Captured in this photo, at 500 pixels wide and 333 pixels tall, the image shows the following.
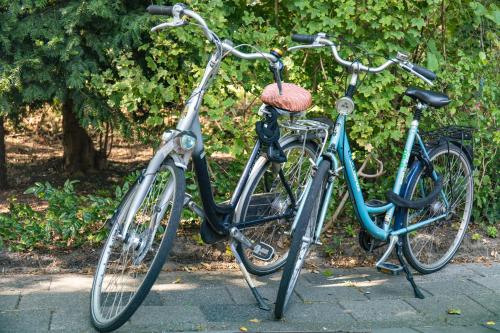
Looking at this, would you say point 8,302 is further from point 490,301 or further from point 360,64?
point 490,301

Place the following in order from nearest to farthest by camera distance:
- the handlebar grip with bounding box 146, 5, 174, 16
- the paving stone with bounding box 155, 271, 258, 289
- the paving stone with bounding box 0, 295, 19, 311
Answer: the handlebar grip with bounding box 146, 5, 174, 16 < the paving stone with bounding box 0, 295, 19, 311 < the paving stone with bounding box 155, 271, 258, 289

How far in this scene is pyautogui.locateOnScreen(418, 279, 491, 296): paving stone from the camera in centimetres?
471

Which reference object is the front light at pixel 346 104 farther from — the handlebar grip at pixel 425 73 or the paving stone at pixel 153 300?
the paving stone at pixel 153 300

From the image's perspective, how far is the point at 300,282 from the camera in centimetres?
477

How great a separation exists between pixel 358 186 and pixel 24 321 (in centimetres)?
203

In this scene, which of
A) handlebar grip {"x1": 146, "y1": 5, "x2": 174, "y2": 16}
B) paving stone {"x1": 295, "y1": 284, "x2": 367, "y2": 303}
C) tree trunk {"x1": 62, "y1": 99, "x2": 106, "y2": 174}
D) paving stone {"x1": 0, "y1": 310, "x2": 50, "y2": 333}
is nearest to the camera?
paving stone {"x1": 0, "y1": 310, "x2": 50, "y2": 333}

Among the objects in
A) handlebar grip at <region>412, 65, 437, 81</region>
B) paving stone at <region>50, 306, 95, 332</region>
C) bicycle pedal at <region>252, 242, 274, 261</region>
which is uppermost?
handlebar grip at <region>412, 65, 437, 81</region>

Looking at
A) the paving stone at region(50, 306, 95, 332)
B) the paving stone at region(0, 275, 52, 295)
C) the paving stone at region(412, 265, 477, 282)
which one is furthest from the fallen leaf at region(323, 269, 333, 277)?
the paving stone at region(0, 275, 52, 295)

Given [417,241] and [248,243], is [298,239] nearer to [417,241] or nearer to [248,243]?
[248,243]

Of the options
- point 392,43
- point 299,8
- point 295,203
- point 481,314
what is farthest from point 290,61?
point 481,314

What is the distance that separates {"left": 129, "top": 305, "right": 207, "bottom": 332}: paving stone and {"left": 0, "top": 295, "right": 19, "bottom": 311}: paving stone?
2.18 ft

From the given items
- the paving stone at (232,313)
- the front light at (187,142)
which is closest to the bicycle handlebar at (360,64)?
the front light at (187,142)

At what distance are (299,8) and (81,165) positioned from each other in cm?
259

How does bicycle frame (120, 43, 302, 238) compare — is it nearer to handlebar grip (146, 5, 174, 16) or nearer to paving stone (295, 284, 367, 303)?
handlebar grip (146, 5, 174, 16)
